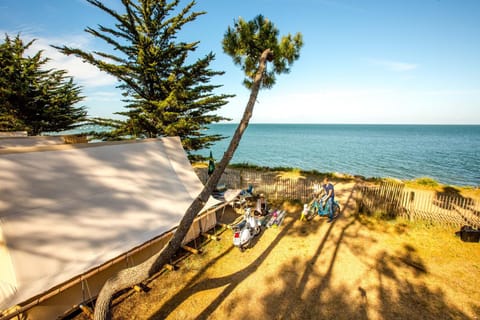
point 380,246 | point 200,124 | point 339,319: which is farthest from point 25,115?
point 380,246

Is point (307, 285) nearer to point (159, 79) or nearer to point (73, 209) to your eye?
point (73, 209)

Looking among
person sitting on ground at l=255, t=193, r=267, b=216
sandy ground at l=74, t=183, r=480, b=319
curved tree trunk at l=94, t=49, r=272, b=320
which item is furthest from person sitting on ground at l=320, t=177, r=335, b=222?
curved tree trunk at l=94, t=49, r=272, b=320

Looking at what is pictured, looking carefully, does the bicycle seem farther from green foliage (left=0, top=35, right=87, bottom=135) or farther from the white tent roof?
green foliage (left=0, top=35, right=87, bottom=135)

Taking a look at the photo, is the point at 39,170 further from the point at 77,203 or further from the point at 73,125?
the point at 73,125

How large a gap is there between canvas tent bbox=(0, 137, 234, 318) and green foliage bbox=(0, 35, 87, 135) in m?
15.9

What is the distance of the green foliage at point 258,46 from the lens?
6.42 m

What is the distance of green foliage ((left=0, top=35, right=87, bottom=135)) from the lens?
15.7m

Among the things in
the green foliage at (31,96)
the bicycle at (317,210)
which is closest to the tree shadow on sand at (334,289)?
the bicycle at (317,210)

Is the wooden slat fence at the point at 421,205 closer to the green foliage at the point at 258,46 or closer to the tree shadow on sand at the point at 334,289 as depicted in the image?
the tree shadow on sand at the point at 334,289

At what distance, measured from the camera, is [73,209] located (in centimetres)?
507

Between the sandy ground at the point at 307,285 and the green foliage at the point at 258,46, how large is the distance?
5884 mm

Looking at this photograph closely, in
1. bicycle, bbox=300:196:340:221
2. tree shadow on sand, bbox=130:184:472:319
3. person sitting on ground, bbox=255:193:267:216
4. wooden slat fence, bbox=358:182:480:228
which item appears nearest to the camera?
tree shadow on sand, bbox=130:184:472:319

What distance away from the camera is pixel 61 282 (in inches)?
159

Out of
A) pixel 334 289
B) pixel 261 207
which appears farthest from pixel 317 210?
pixel 334 289
